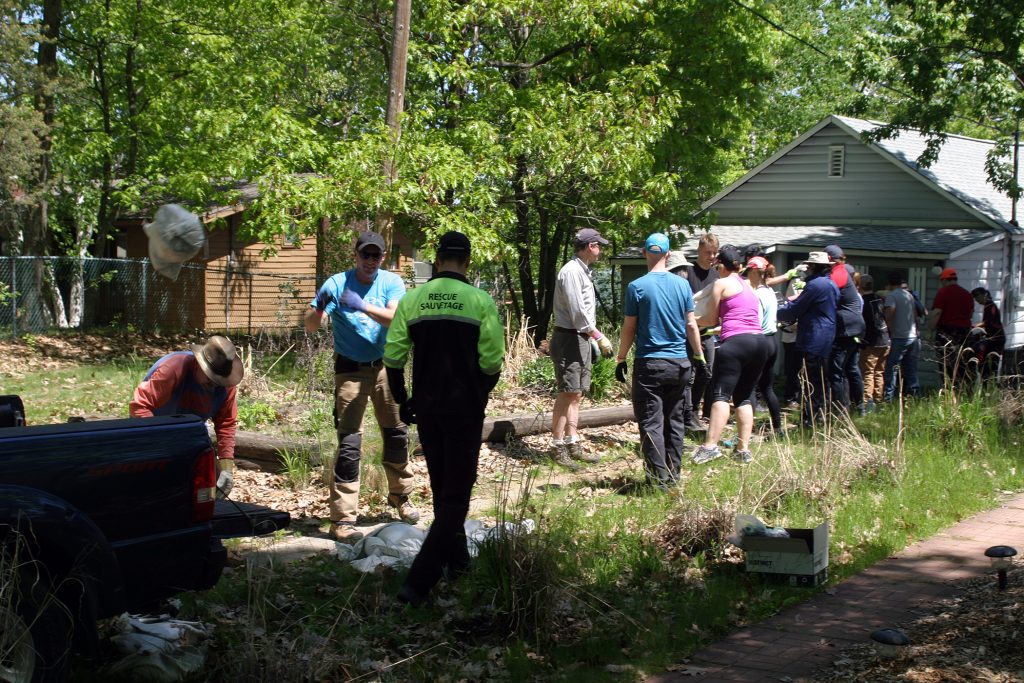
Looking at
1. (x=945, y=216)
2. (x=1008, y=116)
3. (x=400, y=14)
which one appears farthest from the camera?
(x=945, y=216)

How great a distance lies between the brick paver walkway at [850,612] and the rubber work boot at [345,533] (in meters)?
2.63

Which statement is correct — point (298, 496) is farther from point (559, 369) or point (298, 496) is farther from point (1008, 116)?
point (1008, 116)

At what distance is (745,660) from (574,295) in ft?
14.8

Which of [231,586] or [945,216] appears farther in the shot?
[945,216]

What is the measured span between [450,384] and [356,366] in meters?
1.65

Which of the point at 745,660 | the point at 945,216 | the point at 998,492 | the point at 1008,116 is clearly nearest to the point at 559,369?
the point at 998,492

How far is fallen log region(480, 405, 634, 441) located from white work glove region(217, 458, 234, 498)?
3.62 metres

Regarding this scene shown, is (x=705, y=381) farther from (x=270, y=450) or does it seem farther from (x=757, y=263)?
(x=270, y=450)

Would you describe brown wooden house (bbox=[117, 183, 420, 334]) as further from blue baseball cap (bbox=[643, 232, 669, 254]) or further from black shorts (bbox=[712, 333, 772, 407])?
blue baseball cap (bbox=[643, 232, 669, 254])

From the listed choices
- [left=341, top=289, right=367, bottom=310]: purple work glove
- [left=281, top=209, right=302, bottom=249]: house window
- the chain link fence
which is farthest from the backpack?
the chain link fence

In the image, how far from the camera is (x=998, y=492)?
8570mm

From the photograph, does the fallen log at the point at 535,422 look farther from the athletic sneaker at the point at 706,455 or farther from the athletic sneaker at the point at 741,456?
the athletic sneaker at the point at 741,456

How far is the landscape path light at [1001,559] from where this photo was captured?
18.5ft

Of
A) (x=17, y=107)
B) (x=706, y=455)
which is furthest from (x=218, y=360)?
(x=17, y=107)
